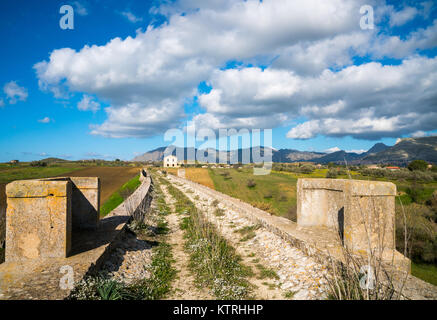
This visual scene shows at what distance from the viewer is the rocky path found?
420 centimetres

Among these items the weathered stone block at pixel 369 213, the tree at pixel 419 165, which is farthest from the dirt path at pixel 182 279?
the tree at pixel 419 165

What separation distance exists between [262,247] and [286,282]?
2211 millimetres

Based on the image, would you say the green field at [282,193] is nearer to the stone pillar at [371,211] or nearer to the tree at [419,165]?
the stone pillar at [371,211]

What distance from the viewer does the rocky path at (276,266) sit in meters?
4.20

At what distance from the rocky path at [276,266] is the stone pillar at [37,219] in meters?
3.47

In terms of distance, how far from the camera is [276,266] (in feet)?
17.8

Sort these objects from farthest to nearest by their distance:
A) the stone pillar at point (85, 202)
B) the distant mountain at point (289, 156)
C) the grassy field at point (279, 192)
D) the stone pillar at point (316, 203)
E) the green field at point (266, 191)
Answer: the green field at point (266, 191), the grassy field at point (279, 192), the distant mountain at point (289, 156), the stone pillar at point (316, 203), the stone pillar at point (85, 202)

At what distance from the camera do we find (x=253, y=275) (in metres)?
5.22

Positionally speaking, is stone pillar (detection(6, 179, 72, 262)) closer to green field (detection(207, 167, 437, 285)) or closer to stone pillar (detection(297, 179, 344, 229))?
stone pillar (detection(297, 179, 344, 229))

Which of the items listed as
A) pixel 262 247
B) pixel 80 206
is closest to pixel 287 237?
pixel 262 247

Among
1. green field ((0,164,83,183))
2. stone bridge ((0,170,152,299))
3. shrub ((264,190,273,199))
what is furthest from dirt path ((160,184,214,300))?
green field ((0,164,83,183))

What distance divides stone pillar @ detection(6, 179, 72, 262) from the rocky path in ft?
11.4

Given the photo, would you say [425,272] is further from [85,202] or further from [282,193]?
[282,193]

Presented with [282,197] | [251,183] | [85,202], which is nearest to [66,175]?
[251,183]
